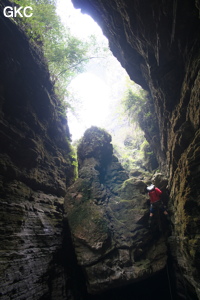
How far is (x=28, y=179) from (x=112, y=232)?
477 centimetres

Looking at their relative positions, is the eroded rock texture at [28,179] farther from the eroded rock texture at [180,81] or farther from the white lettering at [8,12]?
the eroded rock texture at [180,81]

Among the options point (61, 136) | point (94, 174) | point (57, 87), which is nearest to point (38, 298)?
point (94, 174)

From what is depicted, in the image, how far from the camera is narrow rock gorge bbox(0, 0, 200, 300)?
565 cm

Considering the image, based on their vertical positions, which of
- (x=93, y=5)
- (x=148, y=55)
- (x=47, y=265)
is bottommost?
(x=47, y=265)

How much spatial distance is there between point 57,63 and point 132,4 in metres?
7.74

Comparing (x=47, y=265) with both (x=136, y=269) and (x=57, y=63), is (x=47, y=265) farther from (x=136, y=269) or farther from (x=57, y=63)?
(x=57, y=63)

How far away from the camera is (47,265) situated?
21.0 feet

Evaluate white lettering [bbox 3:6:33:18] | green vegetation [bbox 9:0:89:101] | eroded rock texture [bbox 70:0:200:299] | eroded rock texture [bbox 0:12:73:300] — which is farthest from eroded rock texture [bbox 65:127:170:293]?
white lettering [bbox 3:6:33:18]

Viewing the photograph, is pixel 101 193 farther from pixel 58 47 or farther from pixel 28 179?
pixel 58 47

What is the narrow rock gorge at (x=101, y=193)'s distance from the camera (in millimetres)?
5652

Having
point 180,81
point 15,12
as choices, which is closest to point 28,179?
point 180,81

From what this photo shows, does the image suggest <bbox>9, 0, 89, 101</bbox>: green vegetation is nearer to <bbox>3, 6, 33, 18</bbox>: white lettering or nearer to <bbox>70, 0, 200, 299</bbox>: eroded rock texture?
<bbox>3, 6, 33, 18</bbox>: white lettering

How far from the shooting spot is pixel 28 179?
7.92 meters

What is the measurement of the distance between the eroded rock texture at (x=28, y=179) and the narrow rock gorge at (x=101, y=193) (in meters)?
0.04
